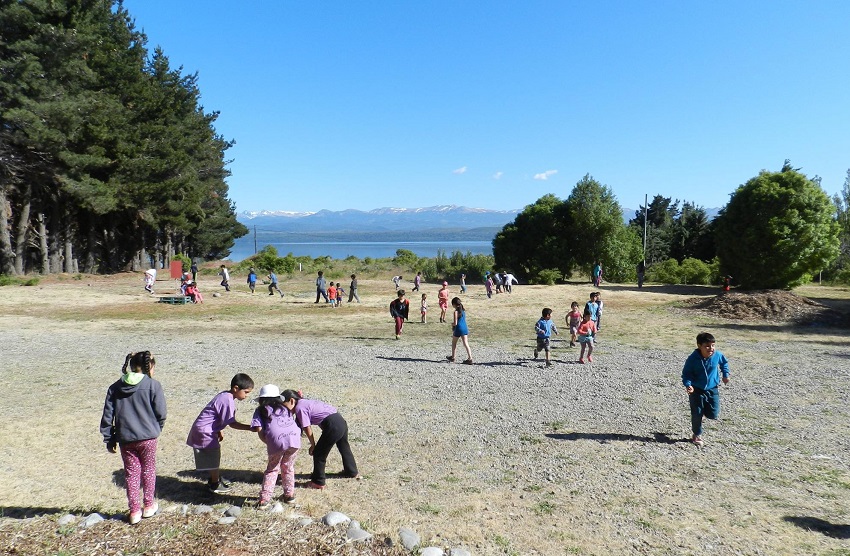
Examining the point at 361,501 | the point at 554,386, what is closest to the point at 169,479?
the point at 361,501

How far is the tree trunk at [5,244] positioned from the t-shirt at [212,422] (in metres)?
33.6

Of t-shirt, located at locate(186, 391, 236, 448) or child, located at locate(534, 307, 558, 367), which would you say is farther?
child, located at locate(534, 307, 558, 367)

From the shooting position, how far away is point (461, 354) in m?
14.6

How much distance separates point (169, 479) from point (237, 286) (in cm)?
2911

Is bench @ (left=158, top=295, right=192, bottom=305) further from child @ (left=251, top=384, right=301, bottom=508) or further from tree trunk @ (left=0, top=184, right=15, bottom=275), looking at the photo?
child @ (left=251, top=384, right=301, bottom=508)

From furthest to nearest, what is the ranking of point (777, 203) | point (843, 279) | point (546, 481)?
point (843, 279), point (777, 203), point (546, 481)

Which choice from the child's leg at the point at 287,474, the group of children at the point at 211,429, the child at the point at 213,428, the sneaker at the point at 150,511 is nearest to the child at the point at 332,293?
the group of children at the point at 211,429

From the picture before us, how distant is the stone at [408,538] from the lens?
4.99m

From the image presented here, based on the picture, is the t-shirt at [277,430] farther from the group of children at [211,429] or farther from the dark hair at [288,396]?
the dark hair at [288,396]

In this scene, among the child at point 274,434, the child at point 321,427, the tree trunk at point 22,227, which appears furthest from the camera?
the tree trunk at point 22,227

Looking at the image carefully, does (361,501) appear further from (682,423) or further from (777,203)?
(777,203)

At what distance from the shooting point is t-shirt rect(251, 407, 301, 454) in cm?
557

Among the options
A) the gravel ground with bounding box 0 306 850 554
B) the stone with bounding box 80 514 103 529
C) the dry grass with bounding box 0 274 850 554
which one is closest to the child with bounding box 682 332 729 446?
the gravel ground with bounding box 0 306 850 554

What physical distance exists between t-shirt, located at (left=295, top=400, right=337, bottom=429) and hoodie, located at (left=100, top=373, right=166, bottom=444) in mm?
1363
